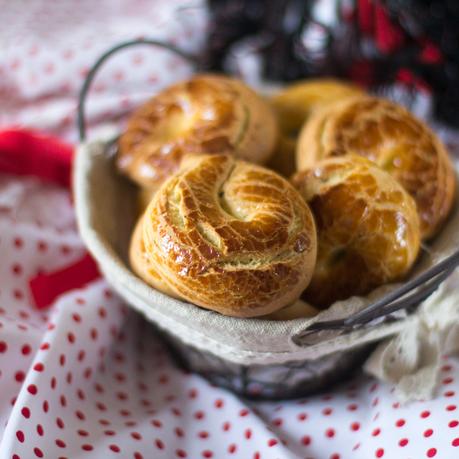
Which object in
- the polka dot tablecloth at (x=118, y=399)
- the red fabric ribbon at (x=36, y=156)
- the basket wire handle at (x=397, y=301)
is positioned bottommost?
the polka dot tablecloth at (x=118, y=399)

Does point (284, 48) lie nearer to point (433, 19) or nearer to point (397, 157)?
point (433, 19)

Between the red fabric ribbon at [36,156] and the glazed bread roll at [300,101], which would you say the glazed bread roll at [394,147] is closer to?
the glazed bread roll at [300,101]

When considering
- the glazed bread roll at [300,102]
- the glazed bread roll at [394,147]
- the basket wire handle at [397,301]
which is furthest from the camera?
the glazed bread roll at [300,102]

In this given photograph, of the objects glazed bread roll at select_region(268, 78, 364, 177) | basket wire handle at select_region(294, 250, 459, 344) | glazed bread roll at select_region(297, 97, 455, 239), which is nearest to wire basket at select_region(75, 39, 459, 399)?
basket wire handle at select_region(294, 250, 459, 344)

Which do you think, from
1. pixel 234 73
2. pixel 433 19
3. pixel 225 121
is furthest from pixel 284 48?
pixel 225 121

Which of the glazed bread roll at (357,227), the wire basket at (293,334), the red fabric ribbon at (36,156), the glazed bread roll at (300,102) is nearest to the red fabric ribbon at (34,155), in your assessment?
the red fabric ribbon at (36,156)

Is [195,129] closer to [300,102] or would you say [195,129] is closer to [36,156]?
[300,102]

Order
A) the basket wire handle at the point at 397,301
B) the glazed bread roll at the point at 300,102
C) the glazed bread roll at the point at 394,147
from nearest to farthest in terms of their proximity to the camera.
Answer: the basket wire handle at the point at 397,301, the glazed bread roll at the point at 394,147, the glazed bread roll at the point at 300,102

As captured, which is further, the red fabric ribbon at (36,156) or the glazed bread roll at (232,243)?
the red fabric ribbon at (36,156)
